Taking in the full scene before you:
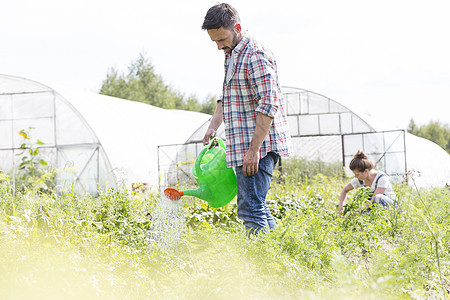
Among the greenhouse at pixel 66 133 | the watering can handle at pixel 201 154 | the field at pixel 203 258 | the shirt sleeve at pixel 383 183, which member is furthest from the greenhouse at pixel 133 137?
the watering can handle at pixel 201 154

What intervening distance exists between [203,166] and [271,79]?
2.23 ft

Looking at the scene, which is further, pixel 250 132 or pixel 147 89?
pixel 147 89

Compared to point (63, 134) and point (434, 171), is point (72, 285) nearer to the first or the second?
point (63, 134)

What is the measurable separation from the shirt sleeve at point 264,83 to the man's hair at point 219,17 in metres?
0.22

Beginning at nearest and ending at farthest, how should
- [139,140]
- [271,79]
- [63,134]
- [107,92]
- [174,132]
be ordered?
1. [271,79]
2. [63,134]
3. [139,140]
4. [174,132]
5. [107,92]

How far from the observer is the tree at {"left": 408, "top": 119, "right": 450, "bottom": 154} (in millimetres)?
24656

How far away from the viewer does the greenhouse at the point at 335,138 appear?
1060cm

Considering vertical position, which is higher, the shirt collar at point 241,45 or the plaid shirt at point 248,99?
the shirt collar at point 241,45

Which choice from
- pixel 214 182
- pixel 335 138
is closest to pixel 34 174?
pixel 214 182

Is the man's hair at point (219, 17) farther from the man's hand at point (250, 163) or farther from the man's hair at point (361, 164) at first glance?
the man's hair at point (361, 164)

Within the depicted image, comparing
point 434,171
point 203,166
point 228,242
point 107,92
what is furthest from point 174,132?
point 107,92

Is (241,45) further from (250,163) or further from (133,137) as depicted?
(133,137)

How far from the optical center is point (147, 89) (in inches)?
960

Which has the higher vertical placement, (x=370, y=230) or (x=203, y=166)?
(x=203, y=166)
